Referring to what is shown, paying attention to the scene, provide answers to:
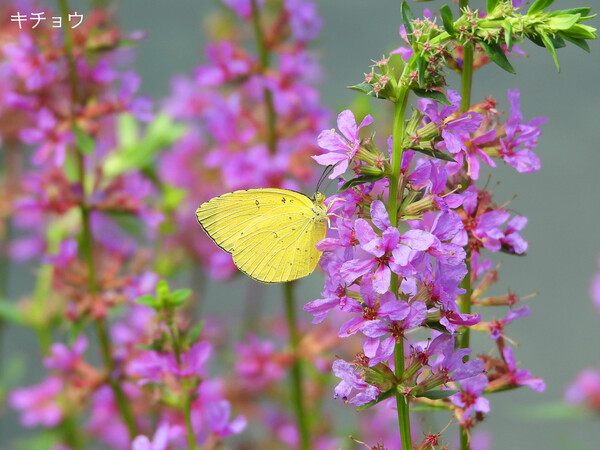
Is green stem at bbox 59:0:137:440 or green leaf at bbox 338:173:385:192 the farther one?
green stem at bbox 59:0:137:440

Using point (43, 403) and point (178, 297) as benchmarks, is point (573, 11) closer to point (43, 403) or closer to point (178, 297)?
point (178, 297)

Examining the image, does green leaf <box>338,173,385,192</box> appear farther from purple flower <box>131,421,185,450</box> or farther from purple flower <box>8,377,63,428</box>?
purple flower <box>8,377,63,428</box>

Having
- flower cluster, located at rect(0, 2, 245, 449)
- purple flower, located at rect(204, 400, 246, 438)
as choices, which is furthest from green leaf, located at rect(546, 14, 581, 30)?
flower cluster, located at rect(0, 2, 245, 449)

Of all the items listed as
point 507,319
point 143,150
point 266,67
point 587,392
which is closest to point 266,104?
point 266,67

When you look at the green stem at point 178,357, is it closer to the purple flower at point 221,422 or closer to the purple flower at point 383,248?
the purple flower at point 221,422

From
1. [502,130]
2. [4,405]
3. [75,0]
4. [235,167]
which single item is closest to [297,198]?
[502,130]

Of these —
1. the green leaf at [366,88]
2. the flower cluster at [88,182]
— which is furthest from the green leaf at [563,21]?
the flower cluster at [88,182]
